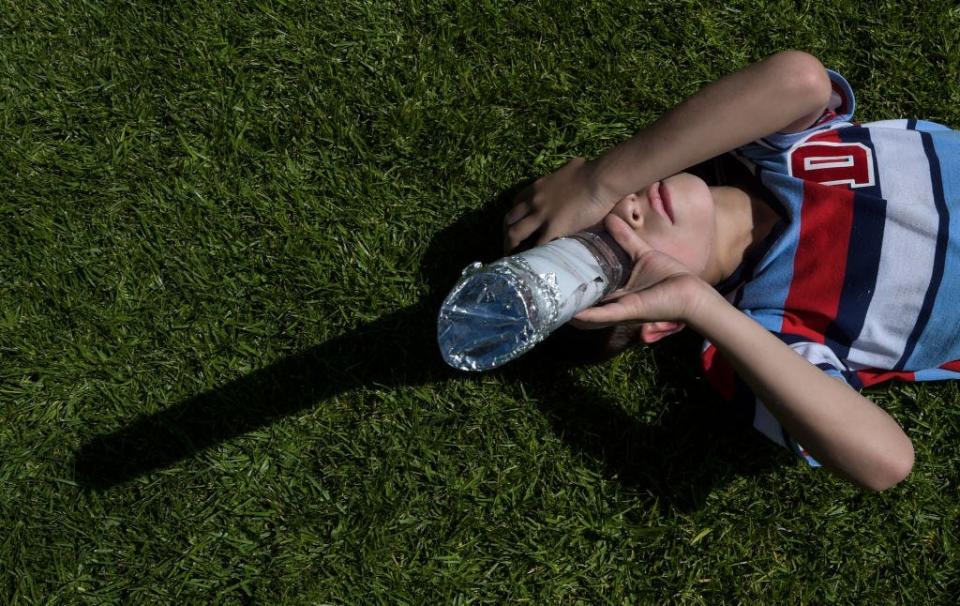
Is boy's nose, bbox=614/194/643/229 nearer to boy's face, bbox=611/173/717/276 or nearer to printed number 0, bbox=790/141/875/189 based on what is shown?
boy's face, bbox=611/173/717/276

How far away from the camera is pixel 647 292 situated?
6.57 ft

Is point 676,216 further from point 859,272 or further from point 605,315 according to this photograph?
point 859,272

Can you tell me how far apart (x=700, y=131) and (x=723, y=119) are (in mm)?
65

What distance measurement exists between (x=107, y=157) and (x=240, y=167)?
1.47 ft

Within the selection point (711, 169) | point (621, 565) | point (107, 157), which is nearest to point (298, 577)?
point (621, 565)

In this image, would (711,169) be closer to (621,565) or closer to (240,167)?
(621,565)

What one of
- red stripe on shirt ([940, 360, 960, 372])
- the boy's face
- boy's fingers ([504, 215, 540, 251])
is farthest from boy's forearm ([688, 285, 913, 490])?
red stripe on shirt ([940, 360, 960, 372])

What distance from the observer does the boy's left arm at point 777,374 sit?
79.6 inches

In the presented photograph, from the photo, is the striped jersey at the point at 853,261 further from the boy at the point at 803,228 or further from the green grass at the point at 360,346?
the green grass at the point at 360,346

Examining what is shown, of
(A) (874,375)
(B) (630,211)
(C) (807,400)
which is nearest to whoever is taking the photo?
(C) (807,400)

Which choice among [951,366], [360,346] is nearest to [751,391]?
[951,366]

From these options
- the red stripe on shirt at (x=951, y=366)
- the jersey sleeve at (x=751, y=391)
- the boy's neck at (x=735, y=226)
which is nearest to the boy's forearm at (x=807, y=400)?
the jersey sleeve at (x=751, y=391)

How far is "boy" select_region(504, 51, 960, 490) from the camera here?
A: 2162mm

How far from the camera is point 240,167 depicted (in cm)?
291
